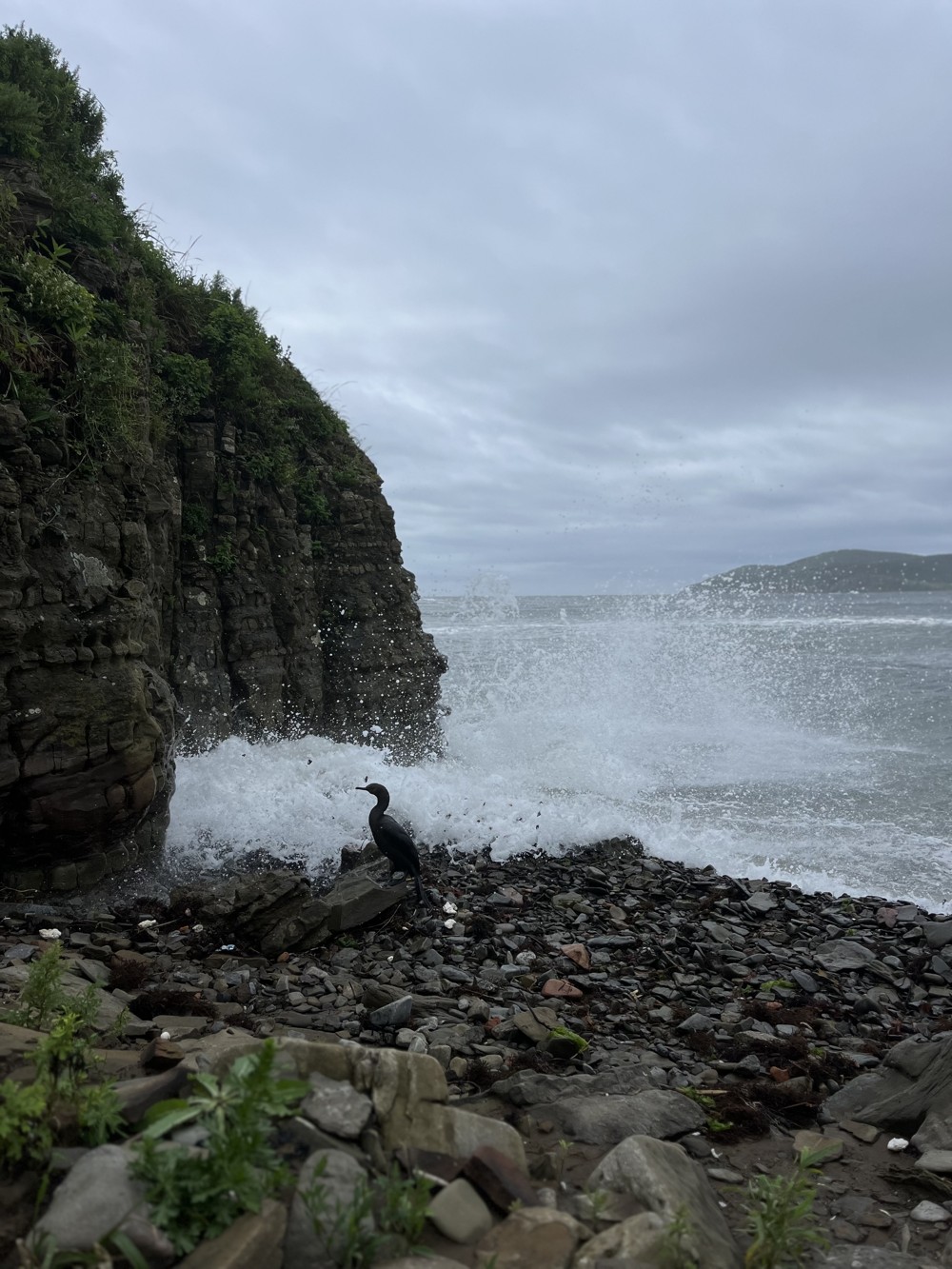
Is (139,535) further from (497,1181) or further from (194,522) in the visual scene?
(497,1181)

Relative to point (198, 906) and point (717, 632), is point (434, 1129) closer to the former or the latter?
point (198, 906)

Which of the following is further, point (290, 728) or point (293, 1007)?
point (290, 728)

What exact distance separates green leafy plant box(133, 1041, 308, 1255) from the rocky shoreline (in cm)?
8

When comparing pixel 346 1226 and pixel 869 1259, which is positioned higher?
pixel 346 1226

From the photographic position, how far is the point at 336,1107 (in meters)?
3.05

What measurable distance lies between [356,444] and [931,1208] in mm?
15747

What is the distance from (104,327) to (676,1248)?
1050 centimetres

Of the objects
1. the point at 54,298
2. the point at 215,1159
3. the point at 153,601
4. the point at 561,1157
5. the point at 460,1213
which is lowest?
the point at 561,1157

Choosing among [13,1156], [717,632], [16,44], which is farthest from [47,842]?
[717,632]

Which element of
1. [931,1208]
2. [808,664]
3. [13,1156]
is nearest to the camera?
[13,1156]

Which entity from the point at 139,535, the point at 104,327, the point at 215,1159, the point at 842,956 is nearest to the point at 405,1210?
the point at 215,1159

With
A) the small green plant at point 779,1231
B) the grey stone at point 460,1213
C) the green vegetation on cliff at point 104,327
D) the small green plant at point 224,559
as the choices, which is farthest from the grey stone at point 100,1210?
the small green plant at point 224,559

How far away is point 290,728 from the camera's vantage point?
1427cm

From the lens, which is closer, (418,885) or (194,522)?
(418,885)
